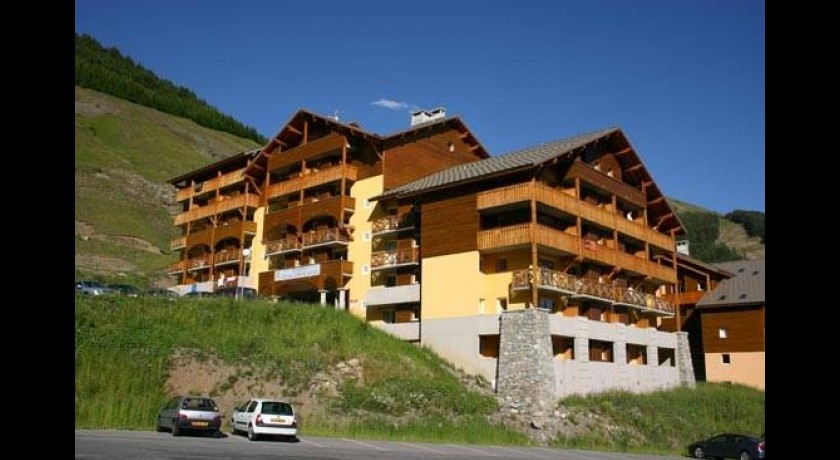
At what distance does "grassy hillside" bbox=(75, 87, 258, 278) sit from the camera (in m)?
83.9

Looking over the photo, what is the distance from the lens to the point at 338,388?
113 feet

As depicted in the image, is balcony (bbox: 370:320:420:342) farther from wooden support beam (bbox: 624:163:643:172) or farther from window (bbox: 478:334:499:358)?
wooden support beam (bbox: 624:163:643:172)

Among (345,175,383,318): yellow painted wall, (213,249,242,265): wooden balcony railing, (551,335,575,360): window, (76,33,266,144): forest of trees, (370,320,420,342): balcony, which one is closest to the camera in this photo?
(551,335,575,360): window

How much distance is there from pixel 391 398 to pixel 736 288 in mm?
34401

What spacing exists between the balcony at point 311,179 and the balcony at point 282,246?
3.72m

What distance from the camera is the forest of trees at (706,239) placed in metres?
134

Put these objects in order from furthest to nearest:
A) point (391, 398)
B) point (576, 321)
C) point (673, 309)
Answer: point (673, 309) < point (576, 321) < point (391, 398)

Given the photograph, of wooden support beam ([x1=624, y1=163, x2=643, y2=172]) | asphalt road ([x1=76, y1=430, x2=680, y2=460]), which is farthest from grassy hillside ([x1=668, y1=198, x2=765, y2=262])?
asphalt road ([x1=76, y1=430, x2=680, y2=460])

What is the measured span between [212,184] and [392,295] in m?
27.5

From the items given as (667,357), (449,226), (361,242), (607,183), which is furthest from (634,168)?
(361,242)

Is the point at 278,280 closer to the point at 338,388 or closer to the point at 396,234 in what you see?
the point at 396,234

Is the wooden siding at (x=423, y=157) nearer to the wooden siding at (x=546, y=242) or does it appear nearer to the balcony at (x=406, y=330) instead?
the wooden siding at (x=546, y=242)

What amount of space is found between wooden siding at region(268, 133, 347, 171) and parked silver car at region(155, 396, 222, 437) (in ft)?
93.1
